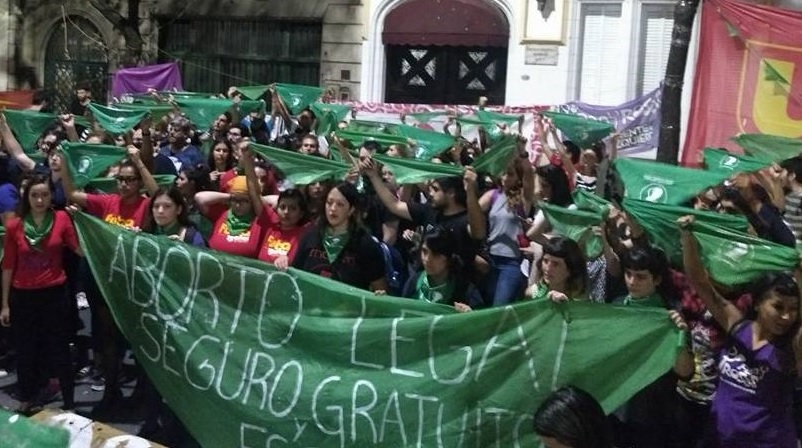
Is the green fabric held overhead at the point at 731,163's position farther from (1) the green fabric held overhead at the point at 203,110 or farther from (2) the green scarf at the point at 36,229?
(1) the green fabric held overhead at the point at 203,110

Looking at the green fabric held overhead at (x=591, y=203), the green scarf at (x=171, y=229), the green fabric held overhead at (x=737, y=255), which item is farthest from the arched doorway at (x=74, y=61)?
the green fabric held overhead at (x=737, y=255)

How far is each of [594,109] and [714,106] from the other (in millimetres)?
2369

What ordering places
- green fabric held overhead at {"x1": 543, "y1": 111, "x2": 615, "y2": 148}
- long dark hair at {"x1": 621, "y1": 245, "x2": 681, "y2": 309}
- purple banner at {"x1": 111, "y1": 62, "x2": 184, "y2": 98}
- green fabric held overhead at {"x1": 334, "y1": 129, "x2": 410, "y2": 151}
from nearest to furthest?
long dark hair at {"x1": 621, "y1": 245, "x2": 681, "y2": 309} < green fabric held overhead at {"x1": 334, "y1": 129, "x2": 410, "y2": 151} < green fabric held overhead at {"x1": 543, "y1": 111, "x2": 615, "y2": 148} < purple banner at {"x1": 111, "y1": 62, "x2": 184, "y2": 98}

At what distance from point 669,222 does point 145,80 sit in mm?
11729

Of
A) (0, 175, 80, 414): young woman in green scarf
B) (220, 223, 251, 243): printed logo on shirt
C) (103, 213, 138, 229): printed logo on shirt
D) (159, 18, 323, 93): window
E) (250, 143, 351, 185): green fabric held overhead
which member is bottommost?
(0, 175, 80, 414): young woman in green scarf

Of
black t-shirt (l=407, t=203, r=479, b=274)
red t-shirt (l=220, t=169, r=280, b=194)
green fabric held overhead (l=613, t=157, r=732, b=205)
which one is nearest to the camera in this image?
black t-shirt (l=407, t=203, r=479, b=274)

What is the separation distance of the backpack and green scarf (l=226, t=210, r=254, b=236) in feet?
2.57

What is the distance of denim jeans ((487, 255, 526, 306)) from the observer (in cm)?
705

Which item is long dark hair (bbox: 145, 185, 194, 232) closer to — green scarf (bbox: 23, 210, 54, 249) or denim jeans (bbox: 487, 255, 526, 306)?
green scarf (bbox: 23, 210, 54, 249)

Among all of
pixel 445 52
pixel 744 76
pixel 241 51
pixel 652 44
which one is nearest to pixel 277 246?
pixel 744 76

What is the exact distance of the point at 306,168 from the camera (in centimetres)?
716

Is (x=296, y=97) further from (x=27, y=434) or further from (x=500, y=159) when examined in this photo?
(x=27, y=434)

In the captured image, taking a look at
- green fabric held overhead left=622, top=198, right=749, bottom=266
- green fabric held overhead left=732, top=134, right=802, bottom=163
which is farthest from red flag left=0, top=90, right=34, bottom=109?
green fabric held overhead left=622, top=198, right=749, bottom=266

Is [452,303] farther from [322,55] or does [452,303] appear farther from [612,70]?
[322,55]
